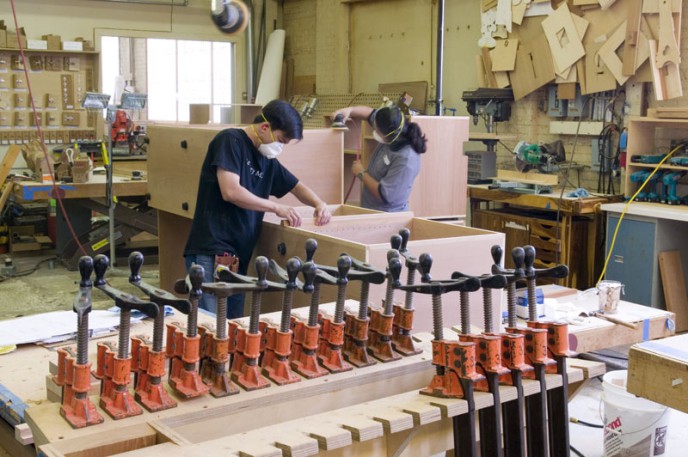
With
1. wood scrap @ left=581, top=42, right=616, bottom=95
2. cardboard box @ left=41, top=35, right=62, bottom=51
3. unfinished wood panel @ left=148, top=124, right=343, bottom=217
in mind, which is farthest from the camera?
cardboard box @ left=41, top=35, right=62, bottom=51

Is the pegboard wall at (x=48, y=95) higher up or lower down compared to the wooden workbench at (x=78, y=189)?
higher up

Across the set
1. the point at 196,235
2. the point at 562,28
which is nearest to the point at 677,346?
the point at 196,235

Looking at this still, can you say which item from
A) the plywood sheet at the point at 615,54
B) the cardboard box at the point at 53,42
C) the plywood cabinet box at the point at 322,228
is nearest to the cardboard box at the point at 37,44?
the cardboard box at the point at 53,42

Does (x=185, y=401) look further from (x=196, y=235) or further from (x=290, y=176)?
(x=290, y=176)

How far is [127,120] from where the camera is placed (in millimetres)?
7316

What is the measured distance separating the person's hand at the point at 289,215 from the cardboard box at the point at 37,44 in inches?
242

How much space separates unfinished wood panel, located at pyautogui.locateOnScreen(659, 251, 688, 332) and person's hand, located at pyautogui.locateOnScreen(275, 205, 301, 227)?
107 inches

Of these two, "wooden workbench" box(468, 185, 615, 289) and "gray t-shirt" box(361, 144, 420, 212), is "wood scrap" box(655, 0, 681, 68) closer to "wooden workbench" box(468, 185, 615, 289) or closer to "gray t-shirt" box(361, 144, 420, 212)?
"wooden workbench" box(468, 185, 615, 289)

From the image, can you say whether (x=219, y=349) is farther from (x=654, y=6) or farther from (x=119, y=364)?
(x=654, y=6)

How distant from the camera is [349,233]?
325 centimetres

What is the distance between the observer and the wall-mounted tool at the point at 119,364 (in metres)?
1.52

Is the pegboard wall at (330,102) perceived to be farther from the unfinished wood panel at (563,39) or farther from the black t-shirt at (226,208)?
the black t-shirt at (226,208)

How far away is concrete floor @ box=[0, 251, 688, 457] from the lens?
3.20 m

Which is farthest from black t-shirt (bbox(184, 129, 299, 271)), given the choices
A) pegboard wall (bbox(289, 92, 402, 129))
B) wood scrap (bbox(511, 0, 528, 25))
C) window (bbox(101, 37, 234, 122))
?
window (bbox(101, 37, 234, 122))
